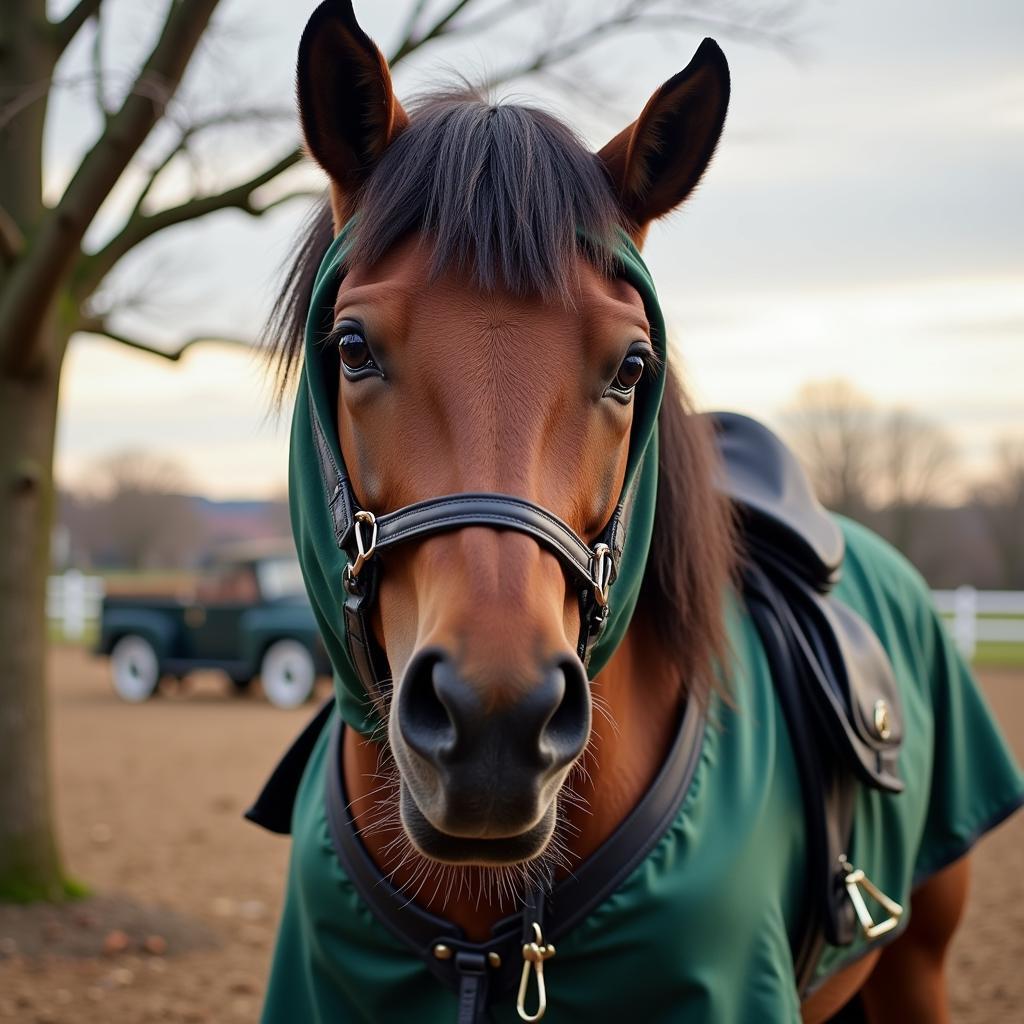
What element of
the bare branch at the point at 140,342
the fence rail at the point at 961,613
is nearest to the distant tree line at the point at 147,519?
the fence rail at the point at 961,613

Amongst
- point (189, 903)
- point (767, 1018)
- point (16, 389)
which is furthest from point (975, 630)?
point (767, 1018)

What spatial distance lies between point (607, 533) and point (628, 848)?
0.58m

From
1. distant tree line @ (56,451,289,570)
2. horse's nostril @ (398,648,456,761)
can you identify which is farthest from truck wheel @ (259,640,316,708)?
distant tree line @ (56,451,289,570)

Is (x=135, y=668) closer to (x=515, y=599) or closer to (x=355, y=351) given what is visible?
(x=355, y=351)

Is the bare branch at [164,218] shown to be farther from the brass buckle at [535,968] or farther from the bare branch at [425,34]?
the brass buckle at [535,968]

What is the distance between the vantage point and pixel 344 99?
1.97 meters

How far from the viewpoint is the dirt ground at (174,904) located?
4812 mm

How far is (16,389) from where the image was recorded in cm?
537

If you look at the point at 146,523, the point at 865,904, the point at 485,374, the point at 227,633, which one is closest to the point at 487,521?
the point at 485,374

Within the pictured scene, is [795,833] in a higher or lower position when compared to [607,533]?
lower

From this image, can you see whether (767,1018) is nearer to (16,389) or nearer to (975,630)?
(16,389)

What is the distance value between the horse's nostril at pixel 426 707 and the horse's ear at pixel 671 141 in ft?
3.21

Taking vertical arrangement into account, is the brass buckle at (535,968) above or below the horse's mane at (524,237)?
below

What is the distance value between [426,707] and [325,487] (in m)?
0.54
